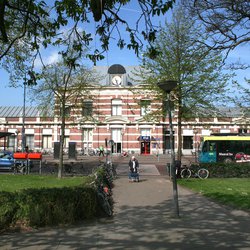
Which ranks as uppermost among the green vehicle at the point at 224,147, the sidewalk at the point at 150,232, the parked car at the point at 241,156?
the green vehicle at the point at 224,147

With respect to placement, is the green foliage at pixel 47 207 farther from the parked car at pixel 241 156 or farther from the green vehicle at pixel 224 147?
the green vehicle at pixel 224 147

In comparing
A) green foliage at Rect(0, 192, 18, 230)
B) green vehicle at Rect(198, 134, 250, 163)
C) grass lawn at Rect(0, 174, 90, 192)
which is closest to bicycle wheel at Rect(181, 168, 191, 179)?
grass lawn at Rect(0, 174, 90, 192)

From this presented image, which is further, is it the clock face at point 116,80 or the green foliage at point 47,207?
the clock face at point 116,80

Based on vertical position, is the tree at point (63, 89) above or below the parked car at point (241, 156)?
above

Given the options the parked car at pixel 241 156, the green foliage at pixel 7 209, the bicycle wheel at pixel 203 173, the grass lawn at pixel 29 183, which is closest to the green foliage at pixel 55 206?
the green foliage at pixel 7 209

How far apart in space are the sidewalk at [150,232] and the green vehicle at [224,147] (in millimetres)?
27714

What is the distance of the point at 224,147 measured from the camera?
132 feet

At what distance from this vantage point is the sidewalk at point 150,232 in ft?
25.9

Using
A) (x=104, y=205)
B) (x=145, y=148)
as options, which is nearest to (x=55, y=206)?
(x=104, y=205)

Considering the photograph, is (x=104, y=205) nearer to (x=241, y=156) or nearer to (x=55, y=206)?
(x=55, y=206)

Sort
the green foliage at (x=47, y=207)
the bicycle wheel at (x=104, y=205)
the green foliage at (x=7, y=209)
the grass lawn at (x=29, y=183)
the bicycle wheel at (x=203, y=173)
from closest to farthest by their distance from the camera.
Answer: the green foliage at (x=7, y=209) → the green foliage at (x=47, y=207) → the bicycle wheel at (x=104, y=205) → the grass lawn at (x=29, y=183) → the bicycle wheel at (x=203, y=173)

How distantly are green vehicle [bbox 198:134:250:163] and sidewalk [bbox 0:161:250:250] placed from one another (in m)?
27.7

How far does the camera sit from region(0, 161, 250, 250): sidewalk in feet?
25.9

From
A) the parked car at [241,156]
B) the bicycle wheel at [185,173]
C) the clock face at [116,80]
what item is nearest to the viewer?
the bicycle wheel at [185,173]
